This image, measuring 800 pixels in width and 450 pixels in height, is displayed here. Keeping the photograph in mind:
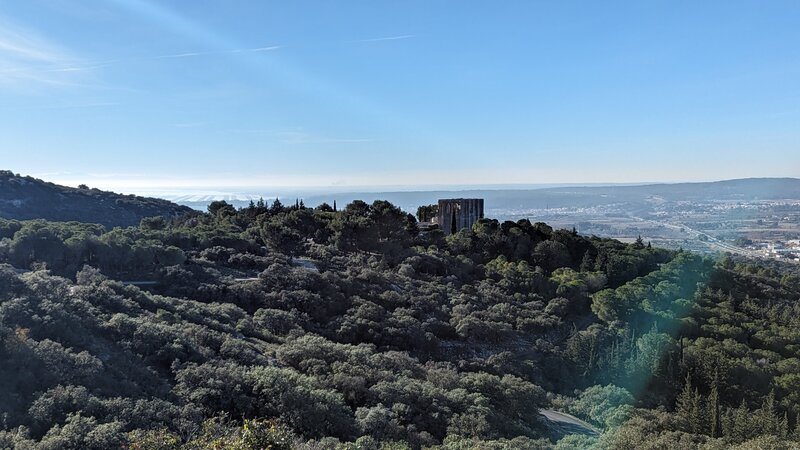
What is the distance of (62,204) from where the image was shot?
4550cm

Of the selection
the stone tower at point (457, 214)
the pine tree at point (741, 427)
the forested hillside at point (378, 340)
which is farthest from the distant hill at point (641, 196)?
the pine tree at point (741, 427)

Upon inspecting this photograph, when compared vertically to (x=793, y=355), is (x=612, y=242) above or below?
above

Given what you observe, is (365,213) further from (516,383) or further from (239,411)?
(239,411)

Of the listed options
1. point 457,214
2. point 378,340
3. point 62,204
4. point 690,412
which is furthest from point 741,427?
point 62,204

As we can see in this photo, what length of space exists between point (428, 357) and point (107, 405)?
31.4 ft

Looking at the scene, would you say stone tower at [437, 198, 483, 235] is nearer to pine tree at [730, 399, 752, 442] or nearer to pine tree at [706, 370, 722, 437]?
pine tree at [706, 370, 722, 437]

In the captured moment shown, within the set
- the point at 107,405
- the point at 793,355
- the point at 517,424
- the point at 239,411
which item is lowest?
the point at 793,355

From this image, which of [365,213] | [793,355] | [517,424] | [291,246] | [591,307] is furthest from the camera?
[365,213]

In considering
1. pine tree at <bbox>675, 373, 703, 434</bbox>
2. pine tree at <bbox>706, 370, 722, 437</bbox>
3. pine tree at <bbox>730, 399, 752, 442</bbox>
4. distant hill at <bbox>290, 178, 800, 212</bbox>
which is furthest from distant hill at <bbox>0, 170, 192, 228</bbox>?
pine tree at <bbox>730, 399, 752, 442</bbox>

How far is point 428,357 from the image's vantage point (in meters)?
15.2

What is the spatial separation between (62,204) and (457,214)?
35.1 metres

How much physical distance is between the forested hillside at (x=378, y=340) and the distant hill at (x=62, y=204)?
18.4 m

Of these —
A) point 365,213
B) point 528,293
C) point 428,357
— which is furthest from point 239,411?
point 365,213

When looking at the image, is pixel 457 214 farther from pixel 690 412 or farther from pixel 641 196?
pixel 641 196
